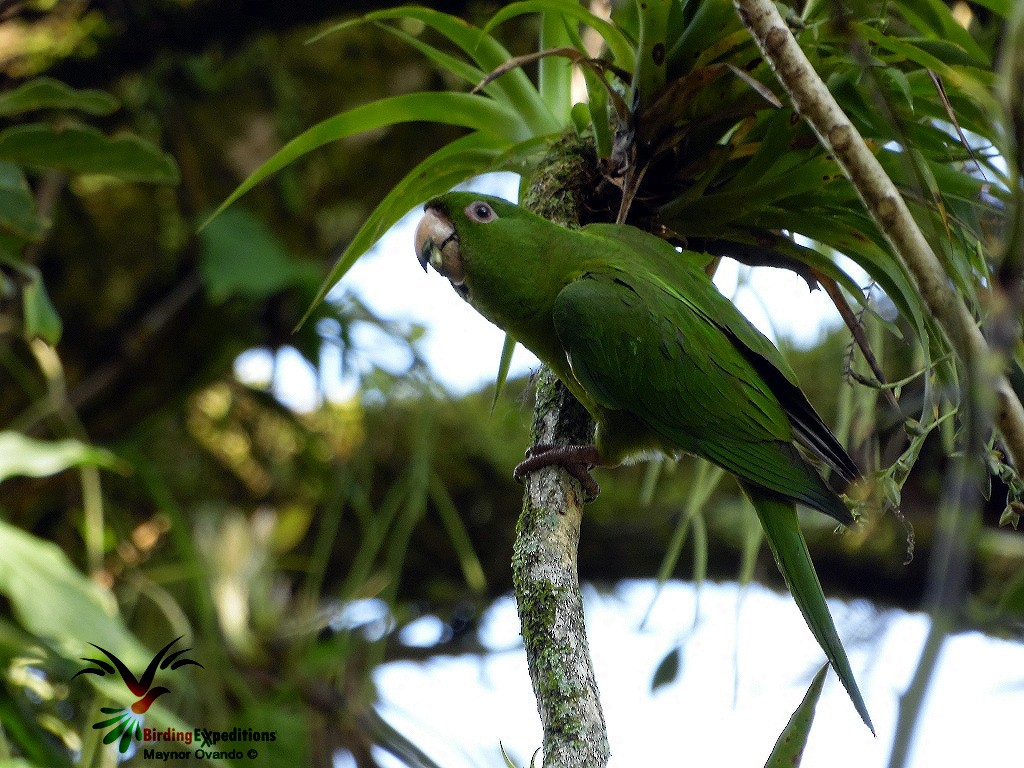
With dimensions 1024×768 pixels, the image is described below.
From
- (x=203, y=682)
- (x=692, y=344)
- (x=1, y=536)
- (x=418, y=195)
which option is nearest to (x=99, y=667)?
(x=1, y=536)

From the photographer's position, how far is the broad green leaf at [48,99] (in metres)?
2.14

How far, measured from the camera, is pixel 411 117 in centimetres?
178

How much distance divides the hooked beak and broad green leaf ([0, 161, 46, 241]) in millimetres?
943

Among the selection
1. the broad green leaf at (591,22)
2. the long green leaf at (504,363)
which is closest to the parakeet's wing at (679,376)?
the long green leaf at (504,363)

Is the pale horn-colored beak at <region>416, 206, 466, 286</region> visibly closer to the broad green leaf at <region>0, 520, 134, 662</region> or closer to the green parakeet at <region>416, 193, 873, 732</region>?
the green parakeet at <region>416, 193, 873, 732</region>

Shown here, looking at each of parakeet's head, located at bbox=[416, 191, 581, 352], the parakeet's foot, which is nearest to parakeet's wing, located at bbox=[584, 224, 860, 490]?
parakeet's head, located at bbox=[416, 191, 581, 352]

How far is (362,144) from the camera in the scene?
3.50 meters

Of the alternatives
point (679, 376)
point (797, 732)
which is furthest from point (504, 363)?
point (797, 732)

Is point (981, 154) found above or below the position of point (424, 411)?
below

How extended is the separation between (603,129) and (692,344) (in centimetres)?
44

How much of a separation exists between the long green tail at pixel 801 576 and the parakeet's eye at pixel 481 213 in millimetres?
734

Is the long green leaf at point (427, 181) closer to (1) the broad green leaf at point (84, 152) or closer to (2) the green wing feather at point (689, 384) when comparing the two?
(2) the green wing feather at point (689, 384)

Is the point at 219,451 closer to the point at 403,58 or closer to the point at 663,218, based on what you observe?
the point at 403,58

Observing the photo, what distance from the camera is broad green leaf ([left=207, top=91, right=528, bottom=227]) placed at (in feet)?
5.65
